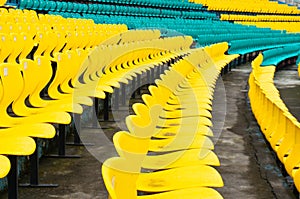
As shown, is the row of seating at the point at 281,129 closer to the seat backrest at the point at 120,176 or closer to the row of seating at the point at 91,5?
the seat backrest at the point at 120,176

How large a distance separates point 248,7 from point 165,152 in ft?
64.6

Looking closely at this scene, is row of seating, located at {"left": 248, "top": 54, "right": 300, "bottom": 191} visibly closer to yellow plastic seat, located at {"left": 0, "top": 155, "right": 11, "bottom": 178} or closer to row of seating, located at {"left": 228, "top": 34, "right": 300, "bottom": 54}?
yellow plastic seat, located at {"left": 0, "top": 155, "right": 11, "bottom": 178}

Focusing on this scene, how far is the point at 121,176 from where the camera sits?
1.52 m

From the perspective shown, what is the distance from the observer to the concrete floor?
2852 mm

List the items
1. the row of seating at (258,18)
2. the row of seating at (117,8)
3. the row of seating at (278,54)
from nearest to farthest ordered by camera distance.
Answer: the row of seating at (278,54)
the row of seating at (117,8)
the row of seating at (258,18)

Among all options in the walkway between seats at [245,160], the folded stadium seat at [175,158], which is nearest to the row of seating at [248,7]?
the walkway between seats at [245,160]

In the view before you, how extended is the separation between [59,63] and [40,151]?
70 centimetres

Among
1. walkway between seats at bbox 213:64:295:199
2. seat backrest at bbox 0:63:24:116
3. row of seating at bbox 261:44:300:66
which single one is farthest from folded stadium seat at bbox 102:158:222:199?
row of seating at bbox 261:44:300:66

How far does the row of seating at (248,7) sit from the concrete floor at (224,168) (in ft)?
50.1

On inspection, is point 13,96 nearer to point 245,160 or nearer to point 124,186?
point 124,186

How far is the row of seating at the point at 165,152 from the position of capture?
5.34ft

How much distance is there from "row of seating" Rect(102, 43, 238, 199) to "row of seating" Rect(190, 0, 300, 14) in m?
16.2

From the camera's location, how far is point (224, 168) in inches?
136

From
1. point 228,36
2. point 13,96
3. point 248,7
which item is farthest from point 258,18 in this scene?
point 13,96
